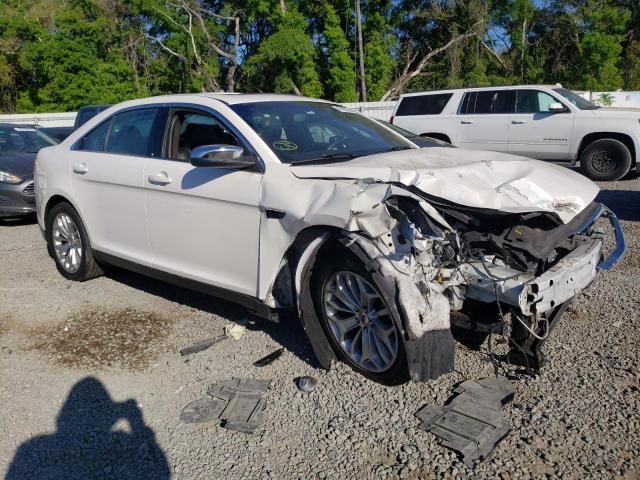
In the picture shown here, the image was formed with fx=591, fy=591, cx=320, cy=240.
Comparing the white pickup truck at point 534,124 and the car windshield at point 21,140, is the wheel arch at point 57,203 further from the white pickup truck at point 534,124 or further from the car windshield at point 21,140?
the white pickup truck at point 534,124

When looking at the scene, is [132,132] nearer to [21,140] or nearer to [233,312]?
[233,312]

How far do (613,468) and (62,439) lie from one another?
283cm

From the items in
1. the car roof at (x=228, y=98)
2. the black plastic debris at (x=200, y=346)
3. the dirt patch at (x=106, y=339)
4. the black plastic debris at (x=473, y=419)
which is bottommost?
the dirt patch at (x=106, y=339)

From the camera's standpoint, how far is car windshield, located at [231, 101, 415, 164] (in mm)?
4156

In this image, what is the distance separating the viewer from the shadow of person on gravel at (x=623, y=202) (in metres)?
7.93

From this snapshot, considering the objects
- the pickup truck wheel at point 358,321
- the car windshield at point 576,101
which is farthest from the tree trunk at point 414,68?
the pickup truck wheel at point 358,321

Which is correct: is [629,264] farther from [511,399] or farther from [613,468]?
[613,468]

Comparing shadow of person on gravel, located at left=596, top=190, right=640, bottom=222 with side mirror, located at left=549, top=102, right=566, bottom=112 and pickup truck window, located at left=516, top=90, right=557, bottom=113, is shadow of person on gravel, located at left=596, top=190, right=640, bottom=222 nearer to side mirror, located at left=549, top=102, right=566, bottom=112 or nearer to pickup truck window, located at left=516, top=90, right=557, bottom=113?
side mirror, located at left=549, top=102, right=566, bottom=112

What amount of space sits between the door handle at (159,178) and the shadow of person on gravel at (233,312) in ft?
3.89

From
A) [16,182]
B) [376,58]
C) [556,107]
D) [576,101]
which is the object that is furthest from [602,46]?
[16,182]

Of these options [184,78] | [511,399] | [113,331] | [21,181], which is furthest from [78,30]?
[511,399]

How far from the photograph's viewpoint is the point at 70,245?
5824mm

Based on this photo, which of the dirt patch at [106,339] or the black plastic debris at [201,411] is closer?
the black plastic debris at [201,411]

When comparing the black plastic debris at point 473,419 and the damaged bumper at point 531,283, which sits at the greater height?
the damaged bumper at point 531,283
